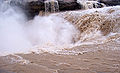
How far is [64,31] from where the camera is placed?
6.21m

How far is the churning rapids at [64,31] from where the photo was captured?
5.15 m

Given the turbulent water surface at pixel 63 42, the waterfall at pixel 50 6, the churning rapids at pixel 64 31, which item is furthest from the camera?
the waterfall at pixel 50 6

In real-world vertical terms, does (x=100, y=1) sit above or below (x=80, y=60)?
above

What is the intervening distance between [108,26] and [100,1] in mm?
3864

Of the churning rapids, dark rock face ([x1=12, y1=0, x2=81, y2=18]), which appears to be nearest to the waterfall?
dark rock face ([x1=12, y1=0, x2=81, y2=18])

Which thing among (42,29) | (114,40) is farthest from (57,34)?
(114,40)

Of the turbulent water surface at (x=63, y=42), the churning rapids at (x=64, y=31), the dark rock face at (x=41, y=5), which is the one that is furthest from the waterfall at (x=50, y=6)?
the churning rapids at (x=64, y=31)

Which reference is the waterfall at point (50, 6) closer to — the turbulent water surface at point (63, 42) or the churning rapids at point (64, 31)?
the turbulent water surface at point (63, 42)

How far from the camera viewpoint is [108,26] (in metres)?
5.55

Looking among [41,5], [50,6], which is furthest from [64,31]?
[41,5]

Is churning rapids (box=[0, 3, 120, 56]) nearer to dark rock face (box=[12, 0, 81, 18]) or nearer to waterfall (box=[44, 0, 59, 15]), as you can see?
waterfall (box=[44, 0, 59, 15])

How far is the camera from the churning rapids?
203 inches

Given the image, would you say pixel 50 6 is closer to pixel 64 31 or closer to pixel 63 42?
pixel 64 31

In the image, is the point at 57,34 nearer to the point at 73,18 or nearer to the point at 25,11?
the point at 73,18
